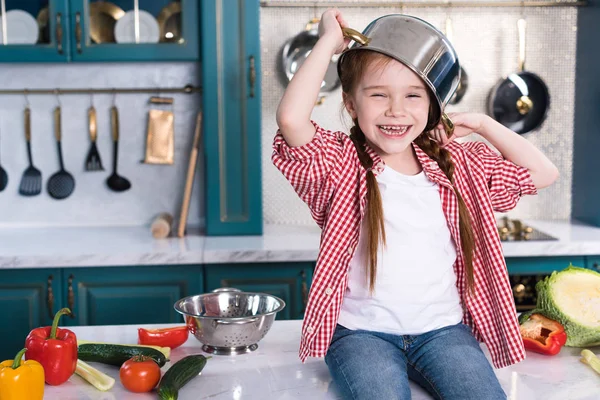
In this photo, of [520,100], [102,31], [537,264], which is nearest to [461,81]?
[520,100]

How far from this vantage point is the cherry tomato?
1400 mm

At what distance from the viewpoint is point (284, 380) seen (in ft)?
4.86

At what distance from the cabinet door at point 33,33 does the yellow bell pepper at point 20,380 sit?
6.19 ft

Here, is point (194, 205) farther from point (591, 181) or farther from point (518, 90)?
point (591, 181)

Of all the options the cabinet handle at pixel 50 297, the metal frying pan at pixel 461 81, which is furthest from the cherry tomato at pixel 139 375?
the metal frying pan at pixel 461 81

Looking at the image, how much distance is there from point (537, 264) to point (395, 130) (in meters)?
1.49

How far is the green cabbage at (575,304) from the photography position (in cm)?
162

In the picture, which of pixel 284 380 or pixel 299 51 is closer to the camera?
pixel 284 380

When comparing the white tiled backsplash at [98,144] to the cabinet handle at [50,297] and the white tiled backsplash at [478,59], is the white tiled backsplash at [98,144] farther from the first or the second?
the cabinet handle at [50,297]

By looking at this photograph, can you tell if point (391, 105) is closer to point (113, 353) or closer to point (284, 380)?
point (284, 380)

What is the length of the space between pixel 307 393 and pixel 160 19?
1972 millimetres

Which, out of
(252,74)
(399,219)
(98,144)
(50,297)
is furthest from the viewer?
(98,144)

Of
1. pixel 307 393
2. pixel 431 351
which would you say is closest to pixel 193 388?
pixel 307 393

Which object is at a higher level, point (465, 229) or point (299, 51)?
point (299, 51)
